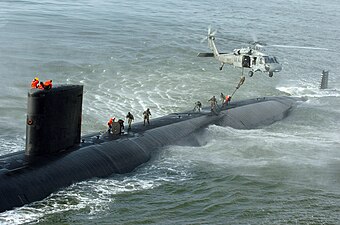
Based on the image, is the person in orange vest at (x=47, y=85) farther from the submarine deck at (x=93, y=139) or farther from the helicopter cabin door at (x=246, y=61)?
the helicopter cabin door at (x=246, y=61)

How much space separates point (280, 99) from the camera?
39094 millimetres

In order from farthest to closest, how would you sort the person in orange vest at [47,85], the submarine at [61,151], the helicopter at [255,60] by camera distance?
the helicopter at [255,60] → the person in orange vest at [47,85] → the submarine at [61,151]

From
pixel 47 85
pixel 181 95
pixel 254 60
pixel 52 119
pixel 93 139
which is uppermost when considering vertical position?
pixel 47 85

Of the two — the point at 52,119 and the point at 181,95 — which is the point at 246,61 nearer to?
the point at 181,95

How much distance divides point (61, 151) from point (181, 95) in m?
21.2

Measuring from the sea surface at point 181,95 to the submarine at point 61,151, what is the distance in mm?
441

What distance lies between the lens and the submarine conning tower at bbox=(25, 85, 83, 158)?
18.0 m

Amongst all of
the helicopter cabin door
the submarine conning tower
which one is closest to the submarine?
the submarine conning tower

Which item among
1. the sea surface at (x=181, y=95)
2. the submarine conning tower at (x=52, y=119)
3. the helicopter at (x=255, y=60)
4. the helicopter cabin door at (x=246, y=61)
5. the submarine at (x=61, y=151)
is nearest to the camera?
the submarine at (x=61, y=151)

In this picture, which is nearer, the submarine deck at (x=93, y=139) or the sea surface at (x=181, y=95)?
the submarine deck at (x=93, y=139)

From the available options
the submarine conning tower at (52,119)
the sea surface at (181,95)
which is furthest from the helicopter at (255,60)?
the submarine conning tower at (52,119)

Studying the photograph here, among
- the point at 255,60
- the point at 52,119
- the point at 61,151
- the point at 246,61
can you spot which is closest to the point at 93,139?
the point at 61,151

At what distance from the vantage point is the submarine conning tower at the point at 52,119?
59.2 ft

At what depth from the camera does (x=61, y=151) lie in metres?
19.8
